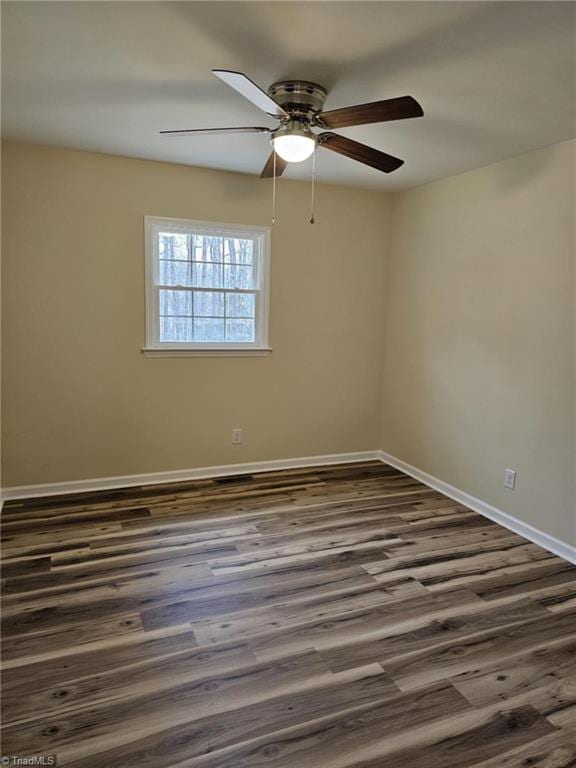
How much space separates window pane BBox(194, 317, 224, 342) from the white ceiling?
55.0 inches

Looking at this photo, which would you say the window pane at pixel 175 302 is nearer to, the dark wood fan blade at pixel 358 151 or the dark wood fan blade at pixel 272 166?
the dark wood fan blade at pixel 272 166

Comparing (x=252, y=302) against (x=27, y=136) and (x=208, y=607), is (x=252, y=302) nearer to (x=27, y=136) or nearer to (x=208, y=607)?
(x=27, y=136)

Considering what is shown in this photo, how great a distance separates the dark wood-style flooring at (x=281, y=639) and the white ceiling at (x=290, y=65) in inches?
100

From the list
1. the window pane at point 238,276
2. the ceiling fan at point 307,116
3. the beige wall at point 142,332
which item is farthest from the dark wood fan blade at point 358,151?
the window pane at point 238,276

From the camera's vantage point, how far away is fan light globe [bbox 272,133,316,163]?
7.67ft

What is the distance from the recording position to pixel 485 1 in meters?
1.66

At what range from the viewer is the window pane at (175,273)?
3.94 meters

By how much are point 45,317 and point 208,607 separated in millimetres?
2413

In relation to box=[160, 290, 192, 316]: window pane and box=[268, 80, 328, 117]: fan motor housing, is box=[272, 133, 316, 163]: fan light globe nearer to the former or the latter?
box=[268, 80, 328, 117]: fan motor housing

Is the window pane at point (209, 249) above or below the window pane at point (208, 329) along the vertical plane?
above

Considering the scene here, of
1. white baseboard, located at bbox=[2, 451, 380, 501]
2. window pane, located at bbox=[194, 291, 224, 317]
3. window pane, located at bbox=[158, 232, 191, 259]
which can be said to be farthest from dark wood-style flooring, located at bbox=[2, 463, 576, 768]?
window pane, located at bbox=[158, 232, 191, 259]

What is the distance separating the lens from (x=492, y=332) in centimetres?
356

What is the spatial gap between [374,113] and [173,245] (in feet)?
7.46

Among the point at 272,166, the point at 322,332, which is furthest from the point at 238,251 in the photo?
the point at 272,166
